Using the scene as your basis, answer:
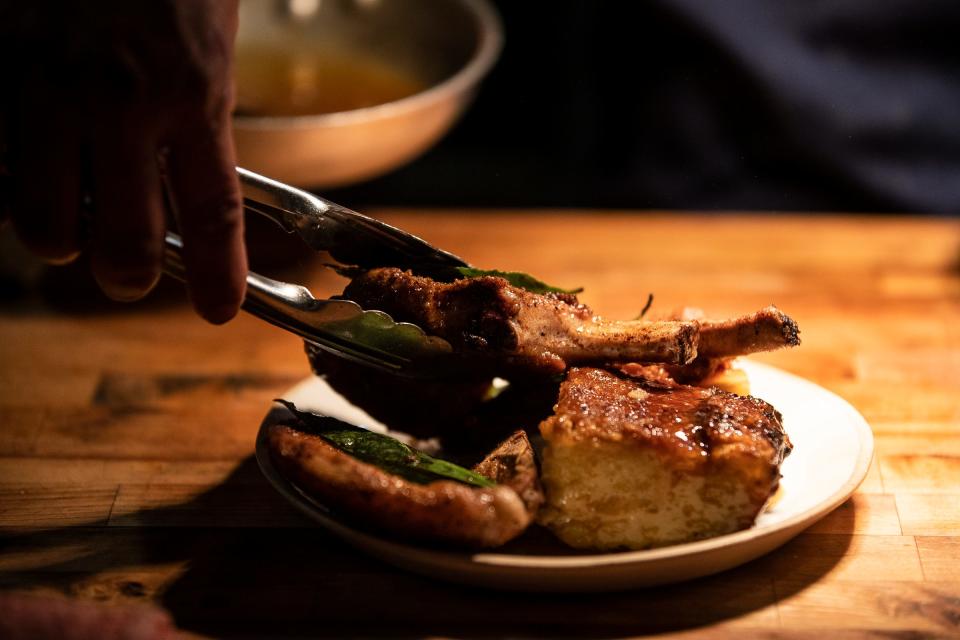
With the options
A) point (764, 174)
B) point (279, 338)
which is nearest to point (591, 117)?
point (764, 174)

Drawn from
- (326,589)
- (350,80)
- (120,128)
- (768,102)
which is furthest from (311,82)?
(326,589)

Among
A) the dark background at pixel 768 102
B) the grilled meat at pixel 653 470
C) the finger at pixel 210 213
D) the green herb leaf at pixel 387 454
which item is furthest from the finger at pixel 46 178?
the dark background at pixel 768 102

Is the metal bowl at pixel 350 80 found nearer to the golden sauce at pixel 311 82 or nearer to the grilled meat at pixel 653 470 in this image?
the golden sauce at pixel 311 82

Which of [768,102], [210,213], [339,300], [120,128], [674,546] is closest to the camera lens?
[120,128]

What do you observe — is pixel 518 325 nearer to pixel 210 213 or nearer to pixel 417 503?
pixel 417 503

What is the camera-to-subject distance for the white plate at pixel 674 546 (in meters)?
2.12

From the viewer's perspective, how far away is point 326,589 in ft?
7.56

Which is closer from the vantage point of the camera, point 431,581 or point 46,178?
point 46,178

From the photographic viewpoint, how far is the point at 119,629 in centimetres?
188

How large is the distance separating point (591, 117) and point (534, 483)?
3358mm

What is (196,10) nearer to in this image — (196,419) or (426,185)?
(196,419)

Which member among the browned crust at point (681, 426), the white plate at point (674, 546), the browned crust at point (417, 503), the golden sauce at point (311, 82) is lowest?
the golden sauce at point (311, 82)

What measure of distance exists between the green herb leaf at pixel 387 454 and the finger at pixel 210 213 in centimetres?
39

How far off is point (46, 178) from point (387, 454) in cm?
88
